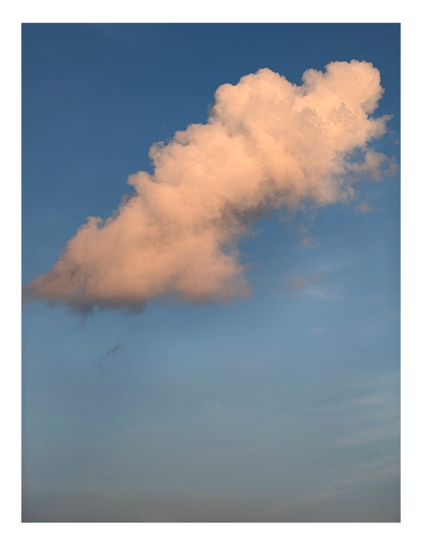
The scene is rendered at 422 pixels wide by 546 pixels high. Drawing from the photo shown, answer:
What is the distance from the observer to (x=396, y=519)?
11.8 feet

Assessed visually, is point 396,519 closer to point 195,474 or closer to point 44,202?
point 195,474

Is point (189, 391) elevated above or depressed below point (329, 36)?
below

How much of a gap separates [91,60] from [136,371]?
2.52 metres

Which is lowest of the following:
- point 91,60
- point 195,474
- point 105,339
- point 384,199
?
point 195,474

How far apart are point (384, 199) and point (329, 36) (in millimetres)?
1378

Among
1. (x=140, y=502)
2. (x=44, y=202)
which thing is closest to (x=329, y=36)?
(x=44, y=202)

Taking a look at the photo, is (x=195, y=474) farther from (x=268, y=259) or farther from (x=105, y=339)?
(x=268, y=259)

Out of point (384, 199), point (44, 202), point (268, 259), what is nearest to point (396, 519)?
point (268, 259)

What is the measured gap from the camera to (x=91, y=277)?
12.3ft

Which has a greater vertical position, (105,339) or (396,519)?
(105,339)

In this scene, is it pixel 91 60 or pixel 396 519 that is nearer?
pixel 396 519

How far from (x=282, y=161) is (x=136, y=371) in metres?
2.01

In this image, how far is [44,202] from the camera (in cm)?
379

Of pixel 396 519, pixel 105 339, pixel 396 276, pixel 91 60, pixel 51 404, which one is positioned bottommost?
pixel 396 519
